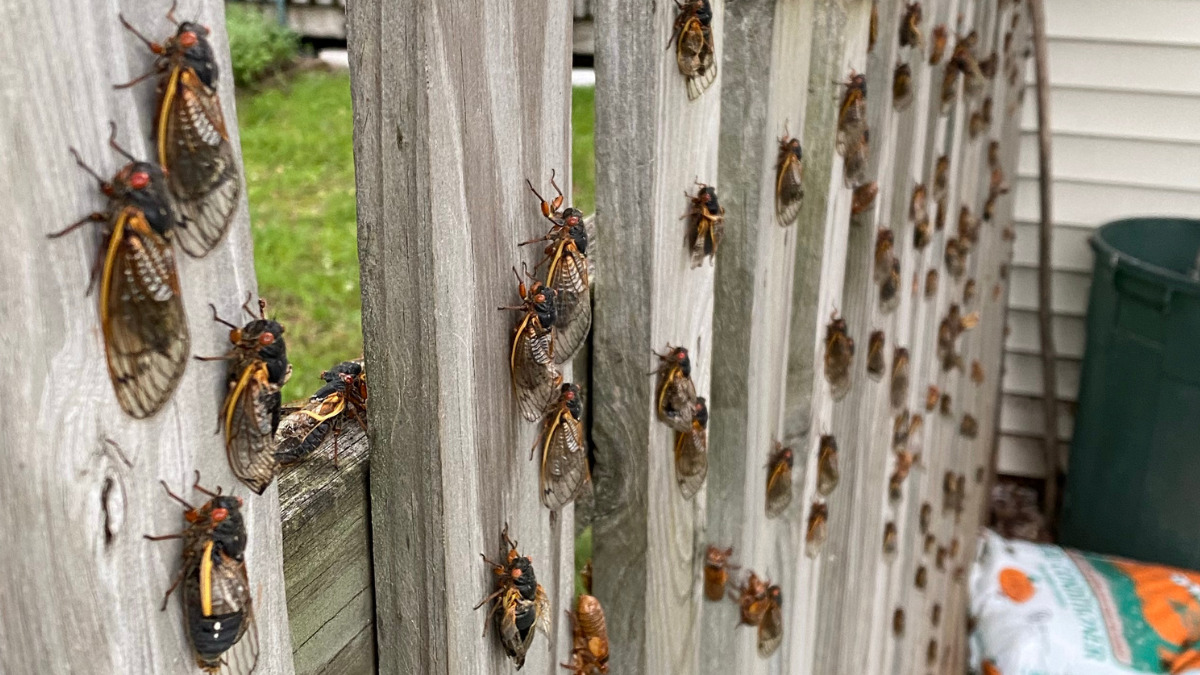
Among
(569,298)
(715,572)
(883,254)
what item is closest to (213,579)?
(569,298)

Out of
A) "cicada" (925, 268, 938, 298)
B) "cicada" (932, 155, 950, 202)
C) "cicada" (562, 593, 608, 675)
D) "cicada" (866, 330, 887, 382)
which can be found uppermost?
"cicada" (932, 155, 950, 202)

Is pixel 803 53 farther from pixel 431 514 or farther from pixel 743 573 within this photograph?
pixel 431 514

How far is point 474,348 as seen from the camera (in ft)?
3.24

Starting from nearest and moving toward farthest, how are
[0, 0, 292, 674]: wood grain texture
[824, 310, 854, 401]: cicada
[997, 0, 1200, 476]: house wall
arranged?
[0, 0, 292, 674]: wood grain texture
[824, 310, 854, 401]: cicada
[997, 0, 1200, 476]: house wall

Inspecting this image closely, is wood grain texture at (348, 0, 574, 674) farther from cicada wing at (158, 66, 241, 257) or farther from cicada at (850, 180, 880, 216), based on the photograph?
cicada at (850, 180, 880, 216)

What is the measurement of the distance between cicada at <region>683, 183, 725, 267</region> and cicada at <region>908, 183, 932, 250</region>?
1.23 meters

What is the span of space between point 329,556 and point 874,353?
1.57m

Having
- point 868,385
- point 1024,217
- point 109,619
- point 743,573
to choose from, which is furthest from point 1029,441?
point 109,619

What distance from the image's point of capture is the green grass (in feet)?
13.0

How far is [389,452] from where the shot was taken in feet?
3.26

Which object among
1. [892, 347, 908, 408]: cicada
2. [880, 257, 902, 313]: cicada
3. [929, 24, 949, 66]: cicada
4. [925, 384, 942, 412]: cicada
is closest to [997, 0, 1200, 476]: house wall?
[925, 384, 942, 412]: cicada

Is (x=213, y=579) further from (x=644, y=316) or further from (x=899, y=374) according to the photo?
(x=899, y=374)

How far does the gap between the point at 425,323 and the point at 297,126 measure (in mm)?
5570

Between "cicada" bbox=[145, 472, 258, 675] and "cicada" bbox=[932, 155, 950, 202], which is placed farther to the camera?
"cicada" bbox=[932, 155, 950, 202]
